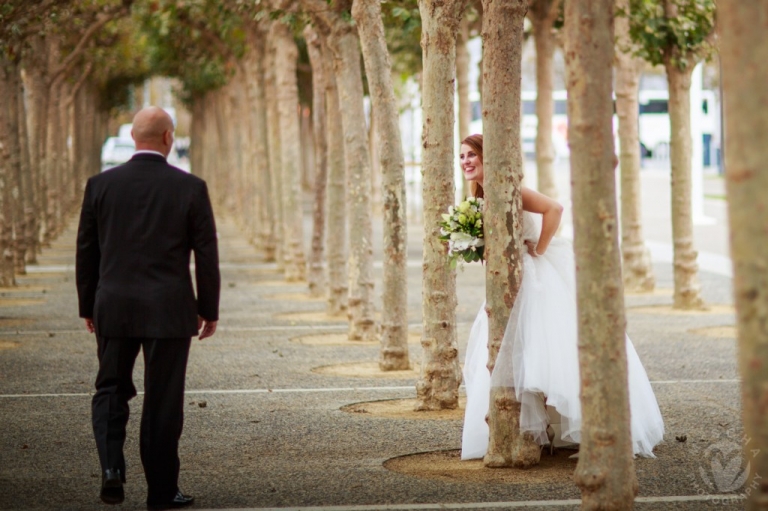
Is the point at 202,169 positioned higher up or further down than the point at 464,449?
higher up

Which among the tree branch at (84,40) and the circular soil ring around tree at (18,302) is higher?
the tree branch at (84,40)

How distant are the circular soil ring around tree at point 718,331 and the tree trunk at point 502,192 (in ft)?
22.5

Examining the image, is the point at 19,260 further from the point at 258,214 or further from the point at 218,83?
the point at 218,83

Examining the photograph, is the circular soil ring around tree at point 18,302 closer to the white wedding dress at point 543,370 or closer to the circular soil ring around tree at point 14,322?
the circular soil ring around tree at point 14,322

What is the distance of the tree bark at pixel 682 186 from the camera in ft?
53.5

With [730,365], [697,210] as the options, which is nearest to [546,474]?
[730,365]

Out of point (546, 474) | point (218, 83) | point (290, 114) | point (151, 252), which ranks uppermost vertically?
point (218, 83)

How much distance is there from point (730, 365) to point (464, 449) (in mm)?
4777

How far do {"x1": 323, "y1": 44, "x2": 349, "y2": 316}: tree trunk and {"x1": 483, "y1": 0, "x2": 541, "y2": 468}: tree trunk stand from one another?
26.9ft

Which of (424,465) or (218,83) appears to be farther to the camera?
(218,83)

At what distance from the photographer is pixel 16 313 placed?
16719mm

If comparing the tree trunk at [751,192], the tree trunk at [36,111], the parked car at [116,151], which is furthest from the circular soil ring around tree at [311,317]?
the parked car at [116,151]

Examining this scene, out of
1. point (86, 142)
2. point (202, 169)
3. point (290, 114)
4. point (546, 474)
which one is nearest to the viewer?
point (546, 474)

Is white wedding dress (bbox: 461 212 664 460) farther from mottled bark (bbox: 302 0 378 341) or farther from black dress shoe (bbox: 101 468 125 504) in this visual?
mottled bark (bbox: 302 0 378 341)
